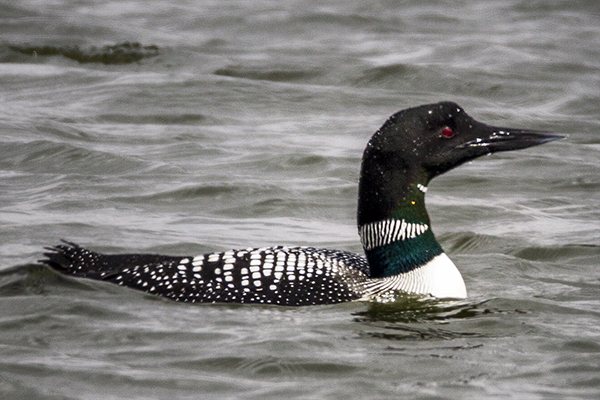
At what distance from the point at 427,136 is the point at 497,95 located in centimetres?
484

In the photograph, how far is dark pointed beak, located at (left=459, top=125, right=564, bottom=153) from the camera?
4.90 m

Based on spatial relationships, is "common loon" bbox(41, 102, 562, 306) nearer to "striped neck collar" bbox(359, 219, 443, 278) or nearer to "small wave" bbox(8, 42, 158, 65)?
"striped neck collar" bbox(359, 219, 443, 278)

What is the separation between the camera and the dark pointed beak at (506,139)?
4.90 m

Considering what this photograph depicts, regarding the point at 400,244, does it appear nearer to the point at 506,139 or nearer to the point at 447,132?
the point at 447,132

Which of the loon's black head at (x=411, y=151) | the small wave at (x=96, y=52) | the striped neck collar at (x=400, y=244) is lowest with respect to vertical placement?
the striped neck collar at (x=400, y=244)

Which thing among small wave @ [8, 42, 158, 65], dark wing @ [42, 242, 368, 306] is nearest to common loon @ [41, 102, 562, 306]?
dark wing @ [42, 242, 368, 306]

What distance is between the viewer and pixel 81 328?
4.57 meters

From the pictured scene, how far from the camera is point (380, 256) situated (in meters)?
4.86

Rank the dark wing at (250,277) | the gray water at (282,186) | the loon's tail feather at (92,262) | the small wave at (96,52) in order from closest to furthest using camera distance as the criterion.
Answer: the gray water at (282,186) → the dark wing at (250,277) → the loon's tail feather at (92,262) → the small wave at (96,52)

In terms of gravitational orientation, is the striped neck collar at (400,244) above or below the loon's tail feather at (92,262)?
above

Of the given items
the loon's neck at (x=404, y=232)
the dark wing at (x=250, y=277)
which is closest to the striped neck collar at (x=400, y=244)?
the loon's neck at (x=404, y=232)

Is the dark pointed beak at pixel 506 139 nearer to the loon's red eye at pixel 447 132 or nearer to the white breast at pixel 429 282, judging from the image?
the loon's red eye at pixel 447 132

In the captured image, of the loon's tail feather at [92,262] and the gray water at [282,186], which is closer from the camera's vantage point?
the gray water at [282,186]

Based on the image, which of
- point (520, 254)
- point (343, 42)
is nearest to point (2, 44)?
point (343, 42)
